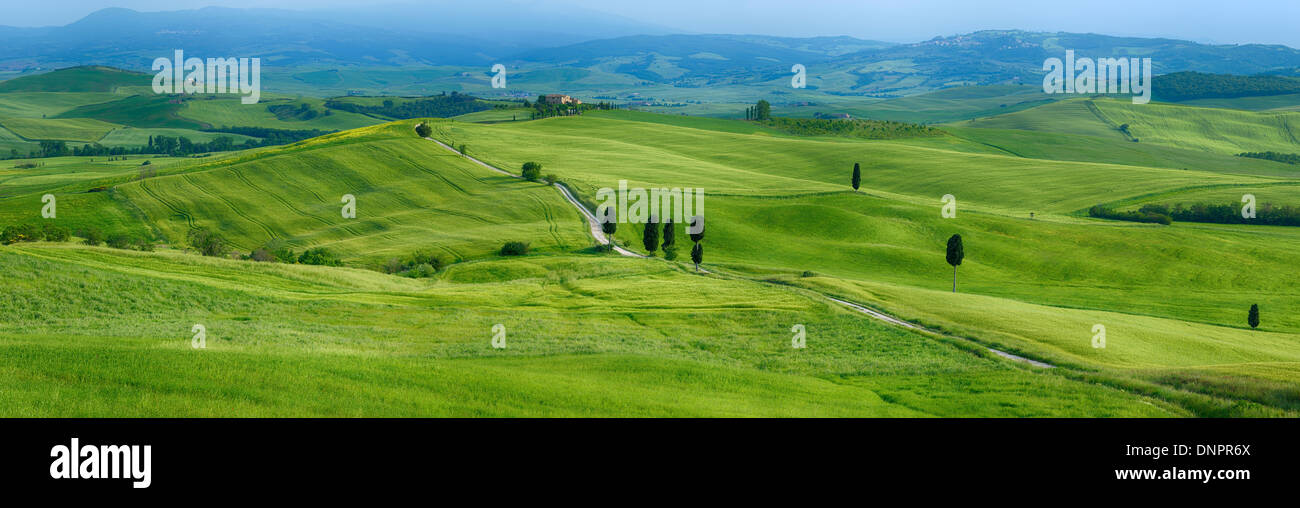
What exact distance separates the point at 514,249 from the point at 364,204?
120ft

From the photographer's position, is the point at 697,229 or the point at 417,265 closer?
the point at 417,265

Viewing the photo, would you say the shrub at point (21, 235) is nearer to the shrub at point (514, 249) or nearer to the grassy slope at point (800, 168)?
the shrub at point (514, 249)

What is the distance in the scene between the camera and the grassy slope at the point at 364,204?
89812 millimetres

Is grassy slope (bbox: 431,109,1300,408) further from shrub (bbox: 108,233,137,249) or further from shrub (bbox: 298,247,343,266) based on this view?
shrub (bbox: 108,233,137,249)

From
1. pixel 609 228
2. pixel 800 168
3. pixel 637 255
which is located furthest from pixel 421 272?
pixel 800 168

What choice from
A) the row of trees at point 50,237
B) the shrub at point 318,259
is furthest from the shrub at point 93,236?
the shrub at point 318,259

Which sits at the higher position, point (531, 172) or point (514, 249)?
point (531, 172)

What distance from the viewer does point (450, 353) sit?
101ft

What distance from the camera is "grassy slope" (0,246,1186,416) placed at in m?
19.3

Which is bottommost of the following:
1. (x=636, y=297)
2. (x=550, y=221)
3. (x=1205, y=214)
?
(x=636, y=297)

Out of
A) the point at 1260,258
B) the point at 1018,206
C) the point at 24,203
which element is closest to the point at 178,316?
the point at 24,203

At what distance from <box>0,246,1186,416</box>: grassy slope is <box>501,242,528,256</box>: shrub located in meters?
19.7

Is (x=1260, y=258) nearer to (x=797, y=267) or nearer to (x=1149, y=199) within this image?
(x=1149, y=199)

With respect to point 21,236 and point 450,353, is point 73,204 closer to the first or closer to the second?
point 21,236
